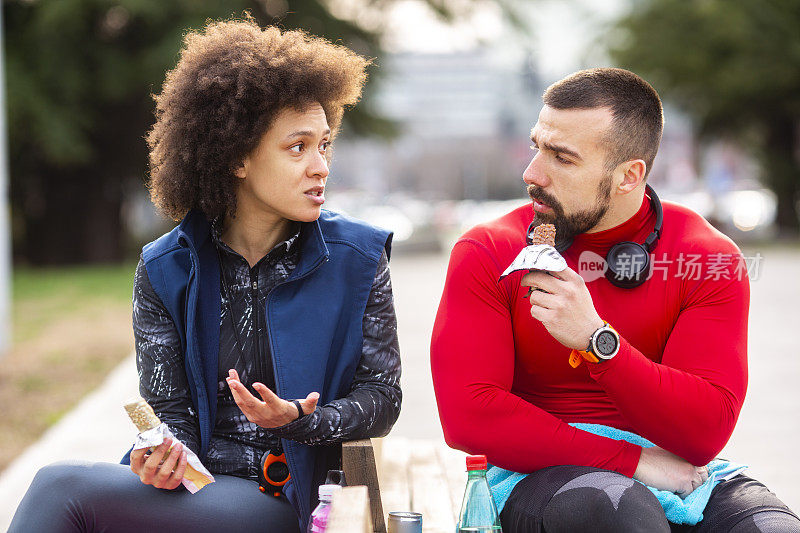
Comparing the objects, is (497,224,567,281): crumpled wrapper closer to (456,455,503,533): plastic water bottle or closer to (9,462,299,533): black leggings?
(456,455,503,533): plastic water bottle

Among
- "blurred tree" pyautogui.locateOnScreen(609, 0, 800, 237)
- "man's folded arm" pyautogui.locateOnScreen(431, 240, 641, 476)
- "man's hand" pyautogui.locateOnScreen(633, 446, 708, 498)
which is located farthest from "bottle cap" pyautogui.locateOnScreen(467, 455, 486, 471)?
"blurred tree" pyautogui.locateOnScreen(609, 0, 800, 237)

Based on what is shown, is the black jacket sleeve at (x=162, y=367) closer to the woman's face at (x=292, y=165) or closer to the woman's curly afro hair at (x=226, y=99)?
the woman's curly afro hair at (x=226, y=99)

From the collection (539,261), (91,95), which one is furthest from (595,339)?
(91,95)

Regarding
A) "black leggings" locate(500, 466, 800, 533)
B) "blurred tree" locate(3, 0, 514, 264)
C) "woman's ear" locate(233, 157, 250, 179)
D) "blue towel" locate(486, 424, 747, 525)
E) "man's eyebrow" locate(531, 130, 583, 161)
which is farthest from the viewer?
"blurred tree" locate(3, 0, 514, 264)

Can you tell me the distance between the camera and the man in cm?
266

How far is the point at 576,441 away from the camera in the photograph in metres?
2.79

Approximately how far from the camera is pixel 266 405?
8.68 feet

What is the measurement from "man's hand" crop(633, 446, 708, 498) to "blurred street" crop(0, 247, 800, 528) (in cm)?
72

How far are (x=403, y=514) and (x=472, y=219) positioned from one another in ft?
165

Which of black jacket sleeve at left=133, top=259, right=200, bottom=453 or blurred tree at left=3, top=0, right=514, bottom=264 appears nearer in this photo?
black jacket sleeve at left=133, top=259, right=200, bottom=453

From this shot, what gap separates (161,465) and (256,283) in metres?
0.66

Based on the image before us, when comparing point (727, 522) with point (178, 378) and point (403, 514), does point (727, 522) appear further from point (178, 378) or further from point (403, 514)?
point (178, 378)

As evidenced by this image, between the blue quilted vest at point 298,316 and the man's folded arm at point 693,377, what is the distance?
0.78 metres

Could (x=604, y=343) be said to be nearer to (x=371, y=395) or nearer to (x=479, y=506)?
(x=479, y=506)
